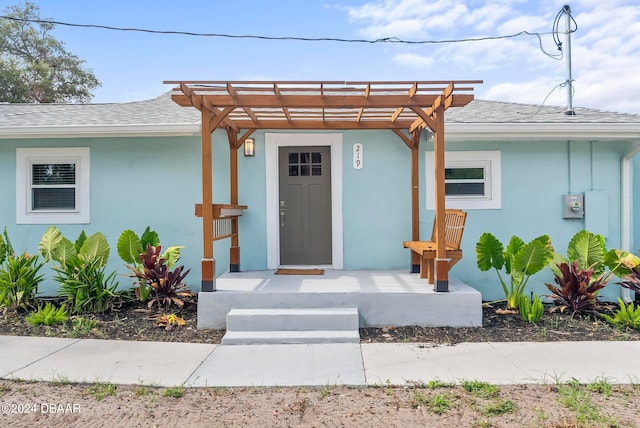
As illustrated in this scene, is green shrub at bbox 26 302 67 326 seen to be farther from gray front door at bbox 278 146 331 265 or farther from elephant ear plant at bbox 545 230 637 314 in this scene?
elephant ear plant at bbox 545 230 637 314

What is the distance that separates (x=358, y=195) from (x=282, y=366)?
333cm

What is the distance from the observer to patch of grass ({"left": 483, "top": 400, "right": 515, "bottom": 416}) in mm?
3059

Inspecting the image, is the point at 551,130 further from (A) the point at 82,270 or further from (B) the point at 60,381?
(A) the point at 82,270

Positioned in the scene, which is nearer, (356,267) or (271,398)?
(271,398)

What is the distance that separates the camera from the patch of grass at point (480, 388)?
335 centimetres

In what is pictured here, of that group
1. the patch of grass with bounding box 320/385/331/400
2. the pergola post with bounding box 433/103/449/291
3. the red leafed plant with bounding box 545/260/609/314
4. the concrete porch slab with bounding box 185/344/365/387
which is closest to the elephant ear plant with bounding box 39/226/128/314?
the concrete porch slab with bounding box 185/344/365/387

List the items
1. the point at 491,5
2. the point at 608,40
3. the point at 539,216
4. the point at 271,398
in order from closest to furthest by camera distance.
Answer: the point at 271,398
the point at 539,216
the point at 491,5
the point at 608,40

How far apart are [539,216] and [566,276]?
4.64ft

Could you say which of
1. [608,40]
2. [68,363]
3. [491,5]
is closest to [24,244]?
[68,363]

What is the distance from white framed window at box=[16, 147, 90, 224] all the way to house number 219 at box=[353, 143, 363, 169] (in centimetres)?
411

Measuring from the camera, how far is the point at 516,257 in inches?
216

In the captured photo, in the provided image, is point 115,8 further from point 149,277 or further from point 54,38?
point 54,38

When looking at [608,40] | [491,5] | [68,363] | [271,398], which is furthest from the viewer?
[608,40]

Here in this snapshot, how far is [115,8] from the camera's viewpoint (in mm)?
9898
